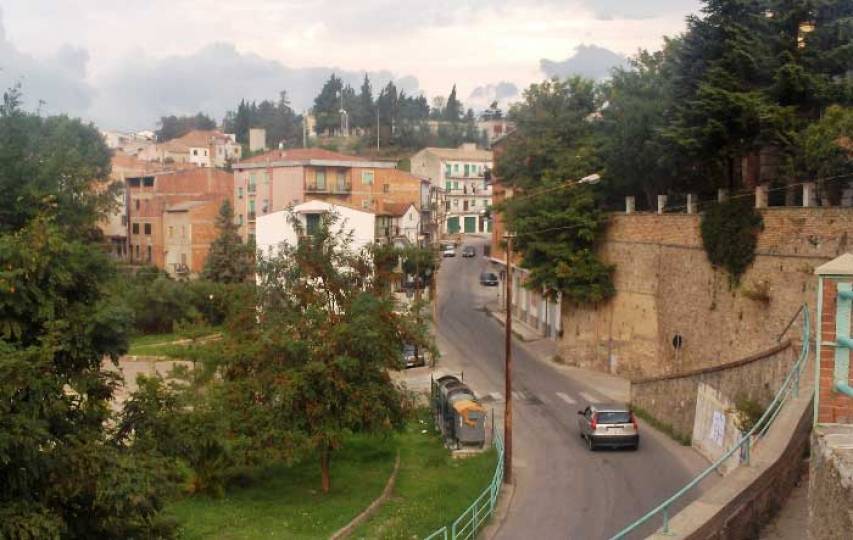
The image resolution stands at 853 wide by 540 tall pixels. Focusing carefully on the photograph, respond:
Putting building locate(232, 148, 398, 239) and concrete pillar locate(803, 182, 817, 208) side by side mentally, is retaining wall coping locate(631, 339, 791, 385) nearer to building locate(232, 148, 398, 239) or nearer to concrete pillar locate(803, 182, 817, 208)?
concrete pillar locate(803, 182, 817, 208)

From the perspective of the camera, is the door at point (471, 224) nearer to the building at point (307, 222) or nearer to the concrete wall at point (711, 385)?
the building at point (307, 222)

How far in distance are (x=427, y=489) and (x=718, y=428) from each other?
7.28 m

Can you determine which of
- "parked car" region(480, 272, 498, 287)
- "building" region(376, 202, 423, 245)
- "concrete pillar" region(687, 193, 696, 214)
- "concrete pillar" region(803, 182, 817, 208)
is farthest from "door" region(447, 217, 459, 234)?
"concrete pillar" region(803, 182, 817, 208)

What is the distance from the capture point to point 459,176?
10888cm

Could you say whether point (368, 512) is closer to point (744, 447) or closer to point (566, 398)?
point (744, 447)

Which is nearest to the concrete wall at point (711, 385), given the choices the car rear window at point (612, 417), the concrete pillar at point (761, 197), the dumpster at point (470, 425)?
the car rear window at point (612, 417)

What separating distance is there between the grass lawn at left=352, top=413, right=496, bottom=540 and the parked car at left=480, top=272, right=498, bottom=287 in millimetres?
41428

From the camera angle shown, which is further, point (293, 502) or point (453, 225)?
point (453, 225)

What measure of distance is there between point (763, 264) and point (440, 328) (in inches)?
1004

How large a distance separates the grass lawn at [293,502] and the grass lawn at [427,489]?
56 cm

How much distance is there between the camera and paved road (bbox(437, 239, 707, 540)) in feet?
63.7

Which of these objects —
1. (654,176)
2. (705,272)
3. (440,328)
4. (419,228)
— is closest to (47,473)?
(705,272)

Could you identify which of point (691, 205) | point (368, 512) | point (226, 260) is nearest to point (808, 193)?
point (691, 205)

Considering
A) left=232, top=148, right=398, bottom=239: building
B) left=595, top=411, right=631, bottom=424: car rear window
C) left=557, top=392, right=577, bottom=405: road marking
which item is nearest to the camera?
left=595, top=411, right=631, bottom=424: car rear window
